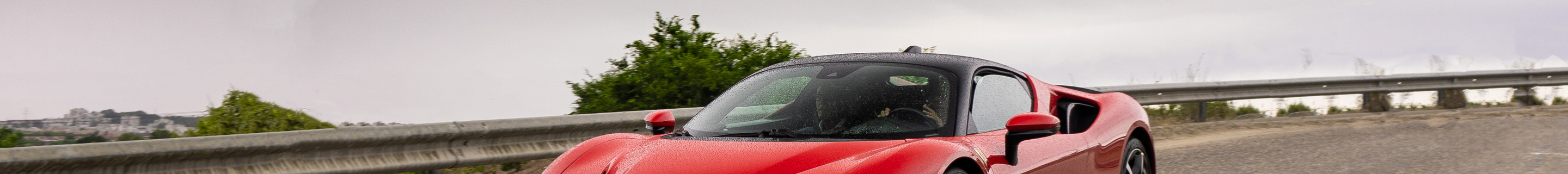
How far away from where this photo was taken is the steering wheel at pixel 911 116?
12.3 ft

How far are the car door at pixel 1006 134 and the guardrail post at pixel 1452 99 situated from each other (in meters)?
10.9

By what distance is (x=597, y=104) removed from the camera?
8.30 metres

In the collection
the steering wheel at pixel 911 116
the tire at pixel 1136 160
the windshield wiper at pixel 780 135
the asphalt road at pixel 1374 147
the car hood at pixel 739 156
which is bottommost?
the asphalt road at pixel 1374 147

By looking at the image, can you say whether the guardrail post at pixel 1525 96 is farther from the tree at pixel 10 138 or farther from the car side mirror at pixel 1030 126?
the tree at pixel 10 138

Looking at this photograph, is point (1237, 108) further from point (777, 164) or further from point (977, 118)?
point (777, 164)

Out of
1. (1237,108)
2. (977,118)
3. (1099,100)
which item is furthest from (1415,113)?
(977,118)

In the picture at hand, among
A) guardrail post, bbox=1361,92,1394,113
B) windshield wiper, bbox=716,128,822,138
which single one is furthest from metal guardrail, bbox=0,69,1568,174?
guardrail post, bbox=1361,92,1394,113

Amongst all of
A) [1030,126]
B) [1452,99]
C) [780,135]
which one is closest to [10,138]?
[780,135]

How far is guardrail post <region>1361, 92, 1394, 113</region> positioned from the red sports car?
931 centimetres

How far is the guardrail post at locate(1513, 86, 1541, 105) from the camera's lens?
13828 mm

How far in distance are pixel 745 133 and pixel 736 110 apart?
41 cm

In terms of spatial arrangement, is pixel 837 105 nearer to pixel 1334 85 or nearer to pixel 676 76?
pixel 676 76

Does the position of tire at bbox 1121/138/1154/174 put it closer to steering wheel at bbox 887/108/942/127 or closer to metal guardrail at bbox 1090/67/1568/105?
steering wheel at bbox 887/108/942/127

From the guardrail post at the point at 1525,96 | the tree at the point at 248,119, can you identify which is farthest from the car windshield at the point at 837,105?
the guardrail post at the point at 1525,96
